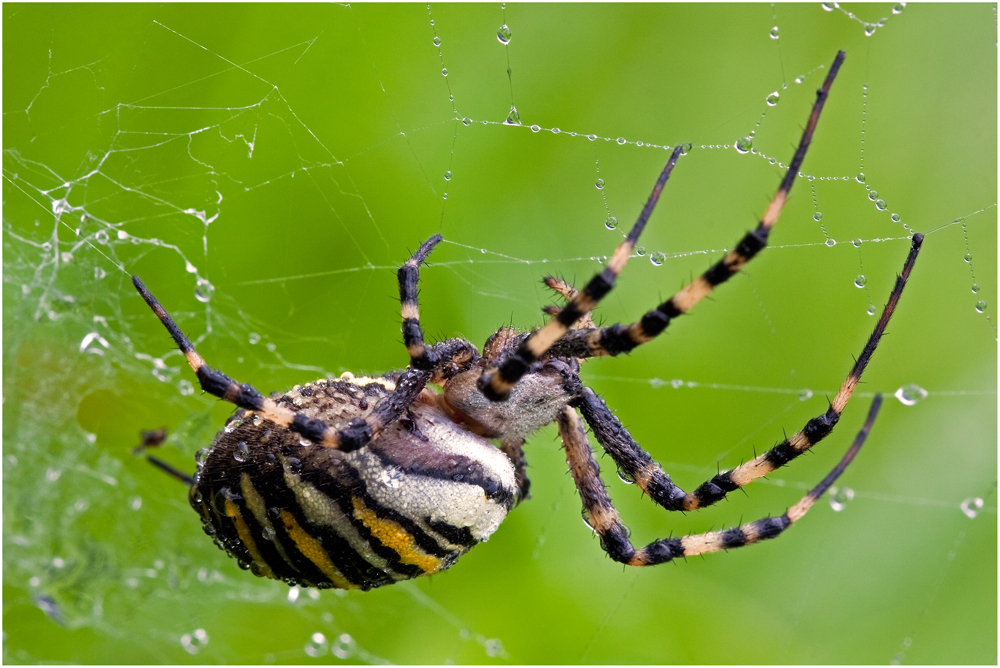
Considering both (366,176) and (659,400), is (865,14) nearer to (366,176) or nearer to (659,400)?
(659,400)

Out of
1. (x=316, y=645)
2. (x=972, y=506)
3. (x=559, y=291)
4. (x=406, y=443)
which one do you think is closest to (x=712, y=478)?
(x=559, y=291)

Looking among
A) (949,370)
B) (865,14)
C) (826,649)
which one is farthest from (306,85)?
(826,649)

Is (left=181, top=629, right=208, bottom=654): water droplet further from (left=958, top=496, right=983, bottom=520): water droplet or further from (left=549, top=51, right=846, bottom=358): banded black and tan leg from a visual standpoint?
(left=958, top=496, right=983, bottom=520): water droplet

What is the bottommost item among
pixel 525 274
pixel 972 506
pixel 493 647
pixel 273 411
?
pixel 493 647

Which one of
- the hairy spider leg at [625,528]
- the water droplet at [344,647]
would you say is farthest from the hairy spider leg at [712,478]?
the water droplet at [344,647]

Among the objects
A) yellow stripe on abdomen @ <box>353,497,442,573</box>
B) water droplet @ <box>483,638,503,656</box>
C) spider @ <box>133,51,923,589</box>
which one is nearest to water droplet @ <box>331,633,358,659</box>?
water droplet @ <box>483,638,503,656</box>

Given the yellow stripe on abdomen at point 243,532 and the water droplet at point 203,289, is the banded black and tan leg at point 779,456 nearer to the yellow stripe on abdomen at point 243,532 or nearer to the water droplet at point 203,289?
the yellow stripe on abdomen at point 243,532

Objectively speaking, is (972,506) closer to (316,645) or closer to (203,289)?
(316,645)
